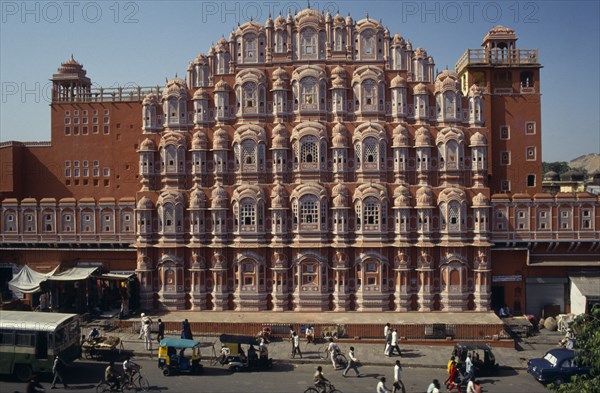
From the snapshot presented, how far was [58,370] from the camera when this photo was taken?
89.9ft

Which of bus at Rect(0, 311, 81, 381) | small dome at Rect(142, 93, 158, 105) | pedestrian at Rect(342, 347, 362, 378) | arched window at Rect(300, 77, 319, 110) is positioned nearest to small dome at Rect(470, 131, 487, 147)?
arched window at Rect(300, 77, 319, 110)

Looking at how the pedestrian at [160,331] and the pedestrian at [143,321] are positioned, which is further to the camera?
the pedestrian at [160,331]

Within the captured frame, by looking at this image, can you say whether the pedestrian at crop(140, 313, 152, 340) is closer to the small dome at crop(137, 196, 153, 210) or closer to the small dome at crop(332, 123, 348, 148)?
the small dome at crop(137, 196, 153, 210)

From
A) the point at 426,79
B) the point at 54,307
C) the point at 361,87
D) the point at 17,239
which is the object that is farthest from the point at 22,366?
the point at 426,79

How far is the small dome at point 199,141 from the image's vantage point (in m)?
42.8

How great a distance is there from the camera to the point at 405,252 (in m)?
41.2

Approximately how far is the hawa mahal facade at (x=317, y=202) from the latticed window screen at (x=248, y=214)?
0.07 m

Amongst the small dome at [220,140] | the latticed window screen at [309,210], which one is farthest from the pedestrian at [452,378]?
the small dome at [220,140]

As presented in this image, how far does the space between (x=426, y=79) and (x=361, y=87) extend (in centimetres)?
532

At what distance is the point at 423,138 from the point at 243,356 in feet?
69.4

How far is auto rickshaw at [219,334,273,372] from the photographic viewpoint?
100ft

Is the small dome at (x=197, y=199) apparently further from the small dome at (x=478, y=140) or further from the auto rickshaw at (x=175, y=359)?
the small dome at (x=478, y=140)

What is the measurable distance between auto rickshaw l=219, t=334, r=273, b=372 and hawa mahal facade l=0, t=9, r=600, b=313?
10639 millimetres

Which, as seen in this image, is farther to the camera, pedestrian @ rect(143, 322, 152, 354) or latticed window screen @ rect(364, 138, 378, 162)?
latticed window screen @ rect(364, 138, 378, 162)
